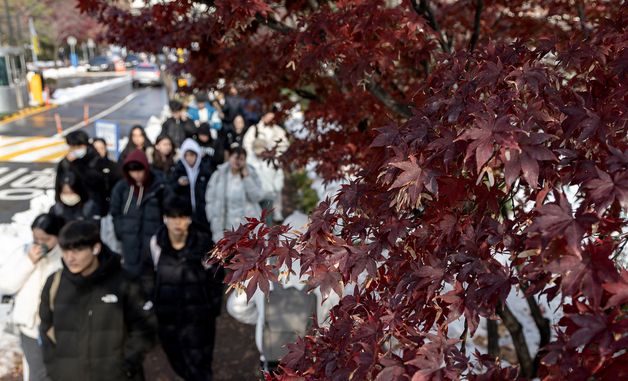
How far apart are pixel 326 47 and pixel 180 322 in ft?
7.24

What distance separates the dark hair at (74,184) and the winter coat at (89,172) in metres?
0.42

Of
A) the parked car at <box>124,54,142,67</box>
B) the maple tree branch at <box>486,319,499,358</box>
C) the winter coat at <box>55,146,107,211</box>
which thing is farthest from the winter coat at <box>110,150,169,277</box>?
the parked car at <box>124,54,142,67</box>

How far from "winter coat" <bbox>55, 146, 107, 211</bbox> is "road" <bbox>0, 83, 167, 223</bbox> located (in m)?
3.65

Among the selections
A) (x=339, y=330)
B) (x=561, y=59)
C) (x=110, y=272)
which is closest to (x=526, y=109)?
(x=561, y=59)

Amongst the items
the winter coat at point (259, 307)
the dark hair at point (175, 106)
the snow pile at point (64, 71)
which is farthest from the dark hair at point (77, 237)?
the snow pile at point (64, 71)

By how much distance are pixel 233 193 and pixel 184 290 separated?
201cm

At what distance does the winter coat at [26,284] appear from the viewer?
3.10 m

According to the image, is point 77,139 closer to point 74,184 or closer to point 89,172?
point 89,172

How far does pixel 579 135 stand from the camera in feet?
4.76

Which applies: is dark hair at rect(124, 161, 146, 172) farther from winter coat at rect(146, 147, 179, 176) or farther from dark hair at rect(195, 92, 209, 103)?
dark hair at rect(195, 92, 209, 103)

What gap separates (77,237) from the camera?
286cm

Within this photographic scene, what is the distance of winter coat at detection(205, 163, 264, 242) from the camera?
218 inches

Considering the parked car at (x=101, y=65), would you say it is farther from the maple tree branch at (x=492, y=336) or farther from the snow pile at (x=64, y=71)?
the maple tree branch at (x=492, y=336)

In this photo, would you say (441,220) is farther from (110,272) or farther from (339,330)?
(110,272)
